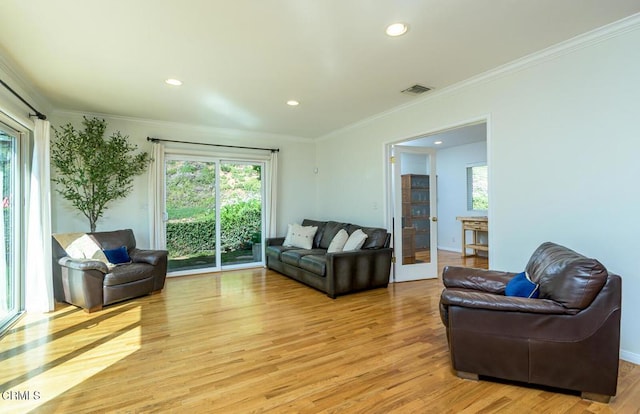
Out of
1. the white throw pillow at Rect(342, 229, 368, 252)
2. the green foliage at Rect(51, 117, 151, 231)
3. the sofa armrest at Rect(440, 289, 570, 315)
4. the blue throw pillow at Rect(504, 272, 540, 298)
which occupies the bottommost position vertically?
the sofa armrest at Rect(440, 289, 570, 315)

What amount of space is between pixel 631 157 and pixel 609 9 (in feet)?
3.62

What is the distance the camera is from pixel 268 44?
2686 millimetres

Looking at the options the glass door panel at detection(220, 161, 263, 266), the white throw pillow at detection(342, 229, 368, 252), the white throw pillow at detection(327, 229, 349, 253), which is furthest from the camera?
the glass door panel at detection(220, 161, 263, 266)

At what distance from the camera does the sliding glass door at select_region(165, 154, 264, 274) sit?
5434 millimetres

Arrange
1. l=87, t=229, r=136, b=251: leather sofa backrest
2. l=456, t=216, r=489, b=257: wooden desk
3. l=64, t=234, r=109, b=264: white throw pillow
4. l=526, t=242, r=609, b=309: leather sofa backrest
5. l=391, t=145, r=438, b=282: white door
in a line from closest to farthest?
l=526, t=242, r=609, b=309: leather sofa backrest < l=64, t=234, r=109, b=264: white throw pillow < l=87, t=229, r=136, b=251: leather sofa backrest < l=391, t=145, r=438, b=282: white door < l=456, t=216, r=489, b=257: wooden desk

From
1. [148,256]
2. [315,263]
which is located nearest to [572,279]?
[315,263]

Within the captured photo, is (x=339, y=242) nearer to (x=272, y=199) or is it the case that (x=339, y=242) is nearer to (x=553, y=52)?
(x=272, y=199)

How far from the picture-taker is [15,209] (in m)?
3.53

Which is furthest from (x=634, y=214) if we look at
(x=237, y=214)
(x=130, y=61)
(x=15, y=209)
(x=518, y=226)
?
(x=15, y=209)

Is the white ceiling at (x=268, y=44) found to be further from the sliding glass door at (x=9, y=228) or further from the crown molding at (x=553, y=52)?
the sliding glass door at (x=9, y=228)

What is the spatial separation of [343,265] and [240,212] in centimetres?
269

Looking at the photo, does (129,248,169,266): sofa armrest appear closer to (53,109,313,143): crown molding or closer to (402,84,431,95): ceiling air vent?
(53,109,313,143): crown molding

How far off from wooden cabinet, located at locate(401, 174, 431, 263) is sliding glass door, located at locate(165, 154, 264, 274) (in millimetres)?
2804

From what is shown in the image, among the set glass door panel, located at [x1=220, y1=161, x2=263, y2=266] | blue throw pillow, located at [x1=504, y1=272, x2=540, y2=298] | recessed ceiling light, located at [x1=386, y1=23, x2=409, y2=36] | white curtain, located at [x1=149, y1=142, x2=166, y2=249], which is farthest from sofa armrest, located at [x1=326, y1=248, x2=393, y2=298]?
white curtain, located at [x1=149, y1=142, x2=166, y2=249]
